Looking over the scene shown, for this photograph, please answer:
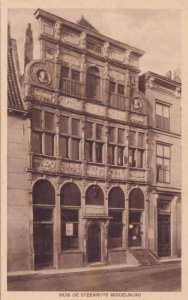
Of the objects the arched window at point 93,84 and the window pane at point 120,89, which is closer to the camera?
the arched window at point 93,84

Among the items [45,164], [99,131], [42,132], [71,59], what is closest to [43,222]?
[45,164]

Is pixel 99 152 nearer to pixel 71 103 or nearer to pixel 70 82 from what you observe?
pixel 71 103

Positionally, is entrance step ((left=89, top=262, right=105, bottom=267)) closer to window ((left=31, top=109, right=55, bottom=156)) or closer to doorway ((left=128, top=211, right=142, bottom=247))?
doorway ((left=128, top=211, right=142, bottom=247))

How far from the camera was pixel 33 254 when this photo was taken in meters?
4.21

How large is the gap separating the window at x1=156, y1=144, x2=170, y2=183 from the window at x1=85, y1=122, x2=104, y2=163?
661mm

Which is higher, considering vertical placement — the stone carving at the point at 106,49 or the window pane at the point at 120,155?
the stone carving at the point at 106,49

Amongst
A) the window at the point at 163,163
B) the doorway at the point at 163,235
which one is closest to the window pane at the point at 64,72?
the window at the point at 163,163

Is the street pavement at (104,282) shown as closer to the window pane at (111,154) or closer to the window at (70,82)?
the window pane at (111,154)

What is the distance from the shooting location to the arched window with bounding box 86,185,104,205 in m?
4.69

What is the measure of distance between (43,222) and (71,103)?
1258 millimetres

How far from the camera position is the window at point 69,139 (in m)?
4.44

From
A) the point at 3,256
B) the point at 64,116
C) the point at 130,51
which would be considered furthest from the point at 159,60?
the point at 3,256

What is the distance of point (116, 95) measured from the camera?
474cm

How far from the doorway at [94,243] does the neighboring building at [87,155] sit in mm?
11
